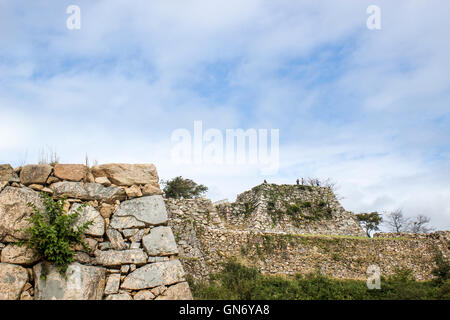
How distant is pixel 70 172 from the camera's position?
682 centimetres

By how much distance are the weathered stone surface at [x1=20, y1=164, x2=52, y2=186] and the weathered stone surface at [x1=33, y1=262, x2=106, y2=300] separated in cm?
184

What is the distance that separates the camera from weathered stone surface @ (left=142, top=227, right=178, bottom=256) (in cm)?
645

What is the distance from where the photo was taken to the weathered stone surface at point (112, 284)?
5891 mm

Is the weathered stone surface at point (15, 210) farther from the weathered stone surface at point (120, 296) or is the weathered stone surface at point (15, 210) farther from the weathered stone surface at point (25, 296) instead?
the weathered stone surface at point (120, 296)

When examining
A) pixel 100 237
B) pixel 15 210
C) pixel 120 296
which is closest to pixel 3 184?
pixel 15 210

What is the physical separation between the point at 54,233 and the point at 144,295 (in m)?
2.15

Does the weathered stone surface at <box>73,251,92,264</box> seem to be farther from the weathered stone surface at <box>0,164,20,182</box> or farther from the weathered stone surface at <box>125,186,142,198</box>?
the weathered stone surface at <box>0,164,20,182</box>

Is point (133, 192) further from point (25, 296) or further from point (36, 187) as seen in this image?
point (25, 296)


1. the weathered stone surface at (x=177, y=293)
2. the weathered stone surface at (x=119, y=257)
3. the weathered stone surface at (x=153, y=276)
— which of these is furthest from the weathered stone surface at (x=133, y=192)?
the weathered stone surface at (x=177, y=293)
